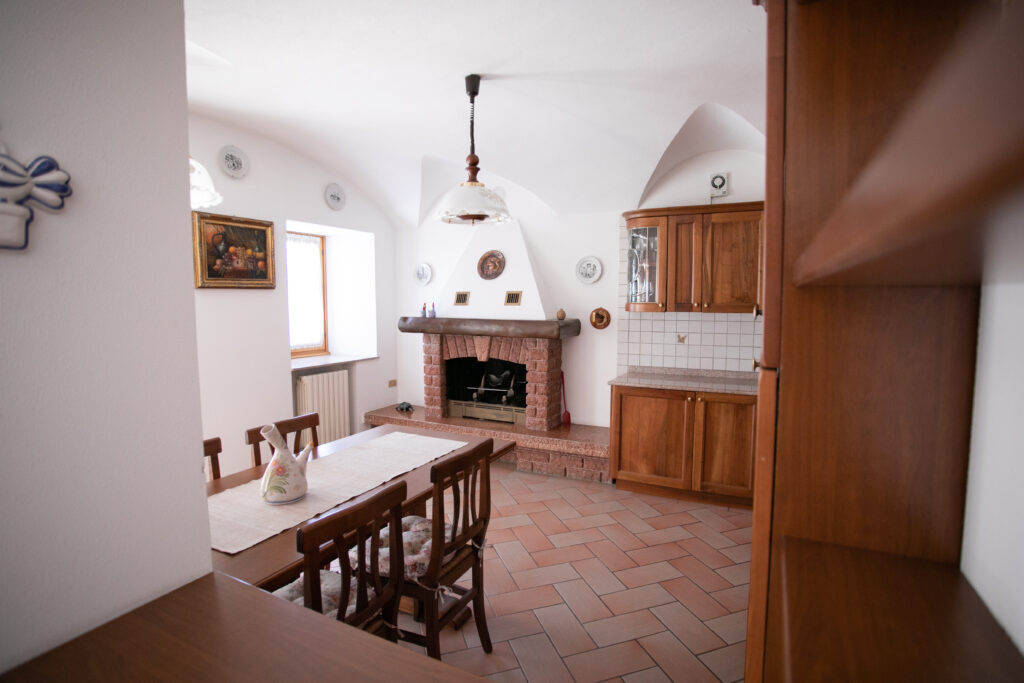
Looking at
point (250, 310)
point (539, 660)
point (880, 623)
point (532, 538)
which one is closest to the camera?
point (880, 623)

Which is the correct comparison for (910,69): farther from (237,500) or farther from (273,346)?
(273,346)

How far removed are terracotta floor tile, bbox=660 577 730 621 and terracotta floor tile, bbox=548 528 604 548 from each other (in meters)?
0.57

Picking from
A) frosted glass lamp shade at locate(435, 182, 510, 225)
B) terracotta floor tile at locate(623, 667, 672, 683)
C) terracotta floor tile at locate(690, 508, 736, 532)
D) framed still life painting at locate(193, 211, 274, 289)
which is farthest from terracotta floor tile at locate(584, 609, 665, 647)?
framed still life painting at locate(193, 211, 274, 289)

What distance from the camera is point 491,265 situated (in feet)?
15.1

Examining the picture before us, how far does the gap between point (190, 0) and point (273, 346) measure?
8.24 feet

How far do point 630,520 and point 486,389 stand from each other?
193 centimetres

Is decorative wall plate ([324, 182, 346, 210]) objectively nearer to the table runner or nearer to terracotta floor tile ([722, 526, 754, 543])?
the table runner

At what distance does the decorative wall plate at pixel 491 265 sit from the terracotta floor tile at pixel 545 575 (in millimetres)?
2623

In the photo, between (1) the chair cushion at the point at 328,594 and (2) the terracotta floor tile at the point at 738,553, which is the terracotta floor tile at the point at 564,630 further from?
(2) the terracotta floor tile at the point at 738,553

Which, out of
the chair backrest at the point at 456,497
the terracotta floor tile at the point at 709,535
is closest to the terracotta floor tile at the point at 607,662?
the chair backrest at the point at 456,497

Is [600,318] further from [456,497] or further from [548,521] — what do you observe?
[456,497]

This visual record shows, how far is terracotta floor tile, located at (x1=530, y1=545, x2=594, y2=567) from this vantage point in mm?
2779

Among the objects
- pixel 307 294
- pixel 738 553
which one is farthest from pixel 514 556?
pixel 307 294

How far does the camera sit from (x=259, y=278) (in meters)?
3.90
